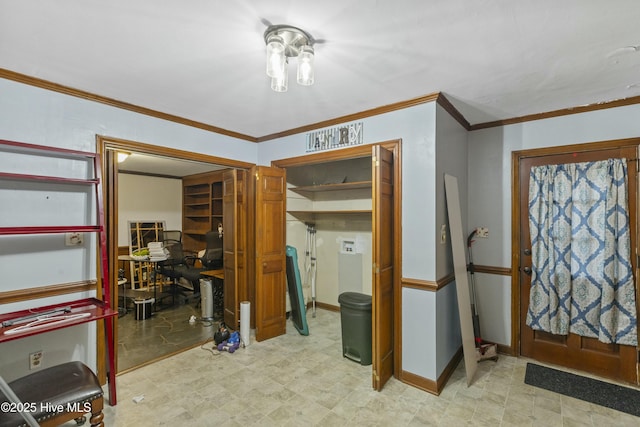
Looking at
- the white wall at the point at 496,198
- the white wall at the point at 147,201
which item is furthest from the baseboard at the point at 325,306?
the white wall at the point at 147,201

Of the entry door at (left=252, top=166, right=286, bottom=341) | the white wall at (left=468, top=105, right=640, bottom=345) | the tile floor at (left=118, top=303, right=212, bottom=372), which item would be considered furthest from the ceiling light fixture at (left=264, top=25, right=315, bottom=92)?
the tile floor at (left=118, top=303, right=212, bottom=372)

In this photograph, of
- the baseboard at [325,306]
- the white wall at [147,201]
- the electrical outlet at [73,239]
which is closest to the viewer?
the electrical outlet at [73,239]

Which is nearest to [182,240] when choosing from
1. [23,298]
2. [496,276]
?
[23,298]

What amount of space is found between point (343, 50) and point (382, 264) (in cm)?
167

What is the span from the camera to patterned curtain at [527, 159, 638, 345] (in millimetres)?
2623

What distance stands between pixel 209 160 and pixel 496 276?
11.3 ft

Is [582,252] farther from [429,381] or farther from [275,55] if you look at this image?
[275,55]

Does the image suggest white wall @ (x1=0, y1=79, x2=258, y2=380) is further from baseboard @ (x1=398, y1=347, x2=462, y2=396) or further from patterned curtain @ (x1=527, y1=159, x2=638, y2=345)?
patterned curtain @ (x1=527, y1=159, x2=638, y2=345)

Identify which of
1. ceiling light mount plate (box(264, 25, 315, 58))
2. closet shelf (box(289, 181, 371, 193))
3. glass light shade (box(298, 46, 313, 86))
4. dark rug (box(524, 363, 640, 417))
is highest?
ceiling light mount plate (box(264, 25, 315, 58))

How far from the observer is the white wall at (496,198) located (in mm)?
2998

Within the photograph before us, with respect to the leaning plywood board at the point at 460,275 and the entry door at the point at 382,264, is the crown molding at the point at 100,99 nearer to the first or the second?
the entry door at the point at 382,264

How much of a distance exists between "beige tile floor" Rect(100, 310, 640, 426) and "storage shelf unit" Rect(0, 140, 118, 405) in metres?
0.45

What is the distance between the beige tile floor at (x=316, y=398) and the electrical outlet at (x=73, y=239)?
1.31 meters

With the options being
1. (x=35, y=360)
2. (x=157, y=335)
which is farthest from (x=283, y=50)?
(x=157, y=335)
